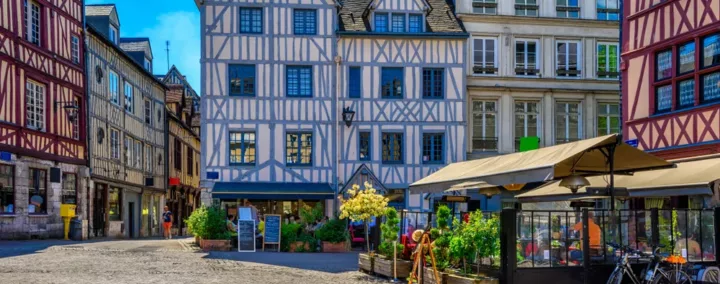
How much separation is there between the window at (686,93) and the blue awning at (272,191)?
12120 mm

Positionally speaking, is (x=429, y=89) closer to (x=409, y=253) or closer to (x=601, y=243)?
(x=409, y=253)

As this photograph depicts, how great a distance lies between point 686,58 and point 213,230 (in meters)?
11.5

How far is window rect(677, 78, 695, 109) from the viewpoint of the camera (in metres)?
16.5

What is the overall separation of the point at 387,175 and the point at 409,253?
1360 cm

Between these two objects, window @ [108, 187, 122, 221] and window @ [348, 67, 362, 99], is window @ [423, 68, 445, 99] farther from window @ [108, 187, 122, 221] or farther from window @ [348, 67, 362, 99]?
window @ [108, 187, 122, 221]

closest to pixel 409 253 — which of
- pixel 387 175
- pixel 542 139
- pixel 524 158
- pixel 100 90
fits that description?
pixel 524 158

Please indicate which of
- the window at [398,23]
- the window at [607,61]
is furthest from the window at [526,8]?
the window at [398,23]

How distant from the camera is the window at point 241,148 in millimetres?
26297

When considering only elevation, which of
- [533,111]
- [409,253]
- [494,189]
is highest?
[533,111]

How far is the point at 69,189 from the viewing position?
26969 millimetres

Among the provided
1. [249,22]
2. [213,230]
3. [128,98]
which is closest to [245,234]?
[213,230]

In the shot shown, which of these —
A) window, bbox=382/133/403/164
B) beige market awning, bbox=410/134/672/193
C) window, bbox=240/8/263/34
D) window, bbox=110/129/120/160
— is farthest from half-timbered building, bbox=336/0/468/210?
beige market awning, bbox=410/134/672/193

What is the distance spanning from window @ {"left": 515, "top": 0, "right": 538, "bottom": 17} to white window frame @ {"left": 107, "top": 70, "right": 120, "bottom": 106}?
1498cm

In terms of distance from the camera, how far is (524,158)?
36.6 feet
